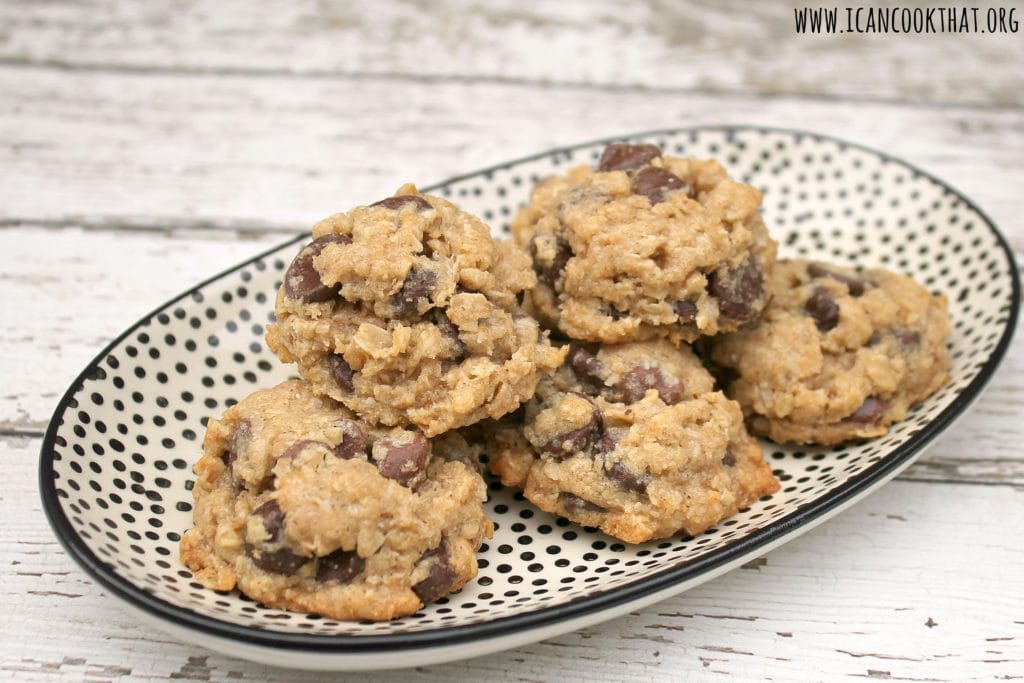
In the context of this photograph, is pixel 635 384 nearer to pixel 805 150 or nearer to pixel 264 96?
pixel 805 150

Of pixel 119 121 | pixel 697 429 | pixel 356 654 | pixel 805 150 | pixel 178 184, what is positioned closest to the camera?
pixel 356 654

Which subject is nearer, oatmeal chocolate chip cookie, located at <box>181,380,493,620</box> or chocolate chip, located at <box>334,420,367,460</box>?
oatmeal chocolate chip cookie, located at <box>181,380,493,620</box>

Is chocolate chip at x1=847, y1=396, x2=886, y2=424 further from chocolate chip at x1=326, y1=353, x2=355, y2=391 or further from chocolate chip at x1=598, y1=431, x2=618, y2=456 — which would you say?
chocolate chip at x1=326, y1=353, x2=355, y2=391

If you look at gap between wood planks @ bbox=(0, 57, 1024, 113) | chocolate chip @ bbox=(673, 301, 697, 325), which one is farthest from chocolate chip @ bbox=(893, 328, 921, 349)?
gap between wood planks @ bbox=(0, 57, 1024, 113)

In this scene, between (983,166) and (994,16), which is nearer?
(983,166)

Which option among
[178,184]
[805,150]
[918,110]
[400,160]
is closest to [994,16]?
[918,110]

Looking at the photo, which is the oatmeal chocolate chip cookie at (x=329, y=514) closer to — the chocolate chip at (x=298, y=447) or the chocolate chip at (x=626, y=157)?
the chocolate chip at (x=298, y=447)

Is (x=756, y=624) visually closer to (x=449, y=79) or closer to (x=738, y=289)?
(x=738, y=289)
